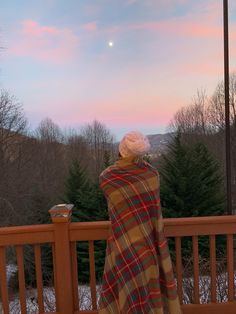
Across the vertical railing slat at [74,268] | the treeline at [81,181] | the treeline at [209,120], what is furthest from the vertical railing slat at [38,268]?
the treeline at [209,120]

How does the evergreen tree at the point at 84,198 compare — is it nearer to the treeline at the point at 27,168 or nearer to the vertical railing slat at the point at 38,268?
the treeline at the point at 27,168

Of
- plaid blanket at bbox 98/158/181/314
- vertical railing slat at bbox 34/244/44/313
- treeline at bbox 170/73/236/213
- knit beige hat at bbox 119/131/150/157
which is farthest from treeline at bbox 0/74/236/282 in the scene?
knit beige hat at bbox 119/131/150/157

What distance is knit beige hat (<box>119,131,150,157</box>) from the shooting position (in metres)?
2.19

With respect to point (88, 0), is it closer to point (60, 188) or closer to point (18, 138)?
point (18, 138)

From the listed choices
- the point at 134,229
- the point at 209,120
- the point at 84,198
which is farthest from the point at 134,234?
the point at 209,120

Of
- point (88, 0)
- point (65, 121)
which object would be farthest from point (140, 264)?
point (65, 121)

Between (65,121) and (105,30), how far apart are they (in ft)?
42.3

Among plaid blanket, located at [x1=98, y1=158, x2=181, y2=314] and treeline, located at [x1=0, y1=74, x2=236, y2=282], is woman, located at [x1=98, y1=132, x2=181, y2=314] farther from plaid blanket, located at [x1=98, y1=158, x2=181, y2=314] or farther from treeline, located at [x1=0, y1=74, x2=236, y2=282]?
treeline, located at [x1=0, y1=74, x2=236, y2=282]

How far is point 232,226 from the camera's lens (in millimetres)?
2619

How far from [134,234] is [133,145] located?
560 mm

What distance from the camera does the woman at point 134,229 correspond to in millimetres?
2160

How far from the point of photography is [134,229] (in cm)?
217

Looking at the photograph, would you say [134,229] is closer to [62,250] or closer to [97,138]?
[62,250]

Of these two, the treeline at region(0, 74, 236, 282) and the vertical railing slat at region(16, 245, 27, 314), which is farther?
the treeline at region(0, 74, 236, 282)
